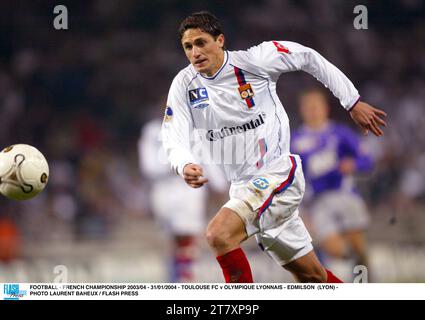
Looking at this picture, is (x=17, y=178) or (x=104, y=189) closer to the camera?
(x=17, y=178)

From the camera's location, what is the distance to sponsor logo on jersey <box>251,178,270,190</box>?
4.21 meters

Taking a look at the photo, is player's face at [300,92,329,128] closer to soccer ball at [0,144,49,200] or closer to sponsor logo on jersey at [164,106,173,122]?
sponsor logo on jersey at [164,106,173,122]

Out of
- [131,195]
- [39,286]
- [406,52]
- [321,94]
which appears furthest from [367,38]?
[39,286]

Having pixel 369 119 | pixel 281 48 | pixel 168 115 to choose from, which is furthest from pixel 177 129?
pixel 369 119

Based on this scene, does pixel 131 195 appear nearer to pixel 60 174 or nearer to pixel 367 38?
pixel 60 174

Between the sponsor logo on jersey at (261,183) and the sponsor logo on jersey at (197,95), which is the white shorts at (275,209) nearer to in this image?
the sponsor logo on jersey at (261,183)

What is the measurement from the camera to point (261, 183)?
4227 mm

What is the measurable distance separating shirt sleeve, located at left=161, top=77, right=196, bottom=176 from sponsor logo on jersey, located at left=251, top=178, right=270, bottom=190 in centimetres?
41

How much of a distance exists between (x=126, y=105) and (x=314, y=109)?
6.46ft

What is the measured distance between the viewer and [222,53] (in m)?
4.46

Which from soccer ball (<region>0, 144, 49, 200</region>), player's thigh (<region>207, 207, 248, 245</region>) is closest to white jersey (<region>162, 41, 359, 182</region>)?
player's thigh (<region>207, 207, 248, 245</region>)

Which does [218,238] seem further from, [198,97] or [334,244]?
[334,244]

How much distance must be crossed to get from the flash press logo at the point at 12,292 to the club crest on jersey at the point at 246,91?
2002 millimetres

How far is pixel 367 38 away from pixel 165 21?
1.97 metres
